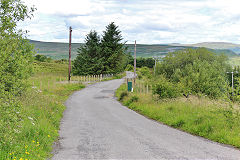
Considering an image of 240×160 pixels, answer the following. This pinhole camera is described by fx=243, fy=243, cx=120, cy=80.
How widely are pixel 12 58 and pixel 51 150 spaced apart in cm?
318

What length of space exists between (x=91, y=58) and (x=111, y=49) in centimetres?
613

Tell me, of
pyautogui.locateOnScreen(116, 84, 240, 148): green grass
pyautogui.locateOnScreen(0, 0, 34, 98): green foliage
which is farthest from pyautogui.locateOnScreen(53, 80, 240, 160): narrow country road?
pyautogui.locateOnScreen(0, 0, 34, 98): green foliage

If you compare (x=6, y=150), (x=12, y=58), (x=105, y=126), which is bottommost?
(x=105, y=126)

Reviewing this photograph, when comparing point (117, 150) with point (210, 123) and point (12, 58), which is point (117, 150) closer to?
point (12, 58)

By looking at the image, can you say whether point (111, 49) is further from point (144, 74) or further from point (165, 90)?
point (165, 90)

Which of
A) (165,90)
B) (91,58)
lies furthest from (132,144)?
(91,58)

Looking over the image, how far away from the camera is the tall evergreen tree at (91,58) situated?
189 feet

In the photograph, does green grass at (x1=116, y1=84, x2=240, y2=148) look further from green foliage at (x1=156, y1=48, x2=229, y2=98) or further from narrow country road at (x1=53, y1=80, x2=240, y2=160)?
green foliage at (x1=156, y1=48, x2=229, y2=98)

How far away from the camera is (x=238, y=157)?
24.1 ft

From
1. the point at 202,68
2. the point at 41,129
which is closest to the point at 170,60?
the point at 202,68

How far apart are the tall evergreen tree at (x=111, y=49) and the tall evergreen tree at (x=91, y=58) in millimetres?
1838

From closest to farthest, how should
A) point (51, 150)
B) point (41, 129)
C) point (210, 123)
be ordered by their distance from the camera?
1. point (51, 150)
2. point (41, 129)
3. point (210, 123)

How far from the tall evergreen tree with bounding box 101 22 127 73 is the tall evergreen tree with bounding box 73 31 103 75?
1.84 meters

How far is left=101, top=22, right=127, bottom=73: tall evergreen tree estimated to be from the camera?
6064cm
